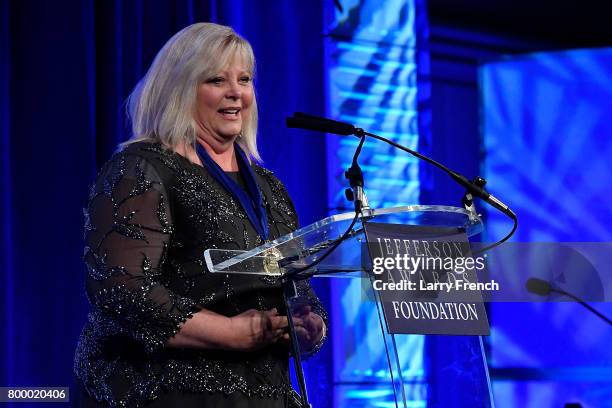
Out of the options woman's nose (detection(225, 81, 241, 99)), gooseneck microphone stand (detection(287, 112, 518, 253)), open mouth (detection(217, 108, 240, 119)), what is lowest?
gooseneck microphone stand (detection(287, 112, 518, 253))

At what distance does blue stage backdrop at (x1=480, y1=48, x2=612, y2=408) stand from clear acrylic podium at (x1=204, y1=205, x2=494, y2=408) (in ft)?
9.25

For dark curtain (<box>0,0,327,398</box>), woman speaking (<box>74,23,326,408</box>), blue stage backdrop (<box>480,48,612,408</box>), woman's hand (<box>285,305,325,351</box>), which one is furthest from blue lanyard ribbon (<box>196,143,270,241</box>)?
blue stage backdrop (<box>480,48,612,408</box>)

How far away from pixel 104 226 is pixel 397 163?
2.22 meters

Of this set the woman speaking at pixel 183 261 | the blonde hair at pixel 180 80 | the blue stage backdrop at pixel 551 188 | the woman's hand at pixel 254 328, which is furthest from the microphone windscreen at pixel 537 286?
the woman's hand at pixel 254 328

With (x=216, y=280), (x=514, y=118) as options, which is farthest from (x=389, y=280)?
(x=514, y=118)

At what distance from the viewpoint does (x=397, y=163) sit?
3.71 meters

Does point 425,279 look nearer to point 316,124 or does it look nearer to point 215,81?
point 316,124

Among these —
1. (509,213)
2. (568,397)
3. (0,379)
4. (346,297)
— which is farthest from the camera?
(568,397)

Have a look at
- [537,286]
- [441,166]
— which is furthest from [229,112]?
[537,286]

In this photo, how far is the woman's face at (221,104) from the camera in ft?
6.24

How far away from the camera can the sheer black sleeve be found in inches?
62.1

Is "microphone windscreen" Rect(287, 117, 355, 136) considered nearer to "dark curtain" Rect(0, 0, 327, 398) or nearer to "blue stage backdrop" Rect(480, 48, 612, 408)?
"dark curtain" Rect(0, 0, 327, 398)

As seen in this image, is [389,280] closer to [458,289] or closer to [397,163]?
[458,289]

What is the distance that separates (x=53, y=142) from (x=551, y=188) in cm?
246
